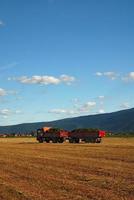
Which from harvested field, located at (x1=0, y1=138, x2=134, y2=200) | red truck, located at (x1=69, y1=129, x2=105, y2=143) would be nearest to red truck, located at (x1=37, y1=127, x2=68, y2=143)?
red truck, located at (x1=69, y1=129, x2=105, y2=143)

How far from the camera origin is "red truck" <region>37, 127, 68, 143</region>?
222ft

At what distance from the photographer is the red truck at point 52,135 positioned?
67.8 m

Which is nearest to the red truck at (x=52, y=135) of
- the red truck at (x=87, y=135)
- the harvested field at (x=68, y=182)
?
the red truck at (x=87, y=135)

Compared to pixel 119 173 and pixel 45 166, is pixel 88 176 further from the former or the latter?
pixel 45 166

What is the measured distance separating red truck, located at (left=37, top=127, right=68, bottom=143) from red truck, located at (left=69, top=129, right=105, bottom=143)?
1.11 metres

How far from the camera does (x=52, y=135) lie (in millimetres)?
69375

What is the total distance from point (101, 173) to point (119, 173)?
0.81 m

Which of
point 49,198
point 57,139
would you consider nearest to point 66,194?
point 49,198

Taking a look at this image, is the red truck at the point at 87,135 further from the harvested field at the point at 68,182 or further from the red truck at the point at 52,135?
the harvested field at the point at 68,182

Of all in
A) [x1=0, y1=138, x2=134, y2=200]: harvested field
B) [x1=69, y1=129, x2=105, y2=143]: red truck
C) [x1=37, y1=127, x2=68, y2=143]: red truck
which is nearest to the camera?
[x1=0, y1=138, x2=134, y2=200]: harvested field

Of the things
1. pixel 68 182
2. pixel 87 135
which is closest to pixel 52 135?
pixel 87 135

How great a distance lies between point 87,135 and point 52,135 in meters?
6.46

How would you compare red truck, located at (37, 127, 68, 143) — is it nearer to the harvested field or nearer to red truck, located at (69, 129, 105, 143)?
red truck, located at (69, 129, 105, 143)

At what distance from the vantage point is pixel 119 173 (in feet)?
68.3
